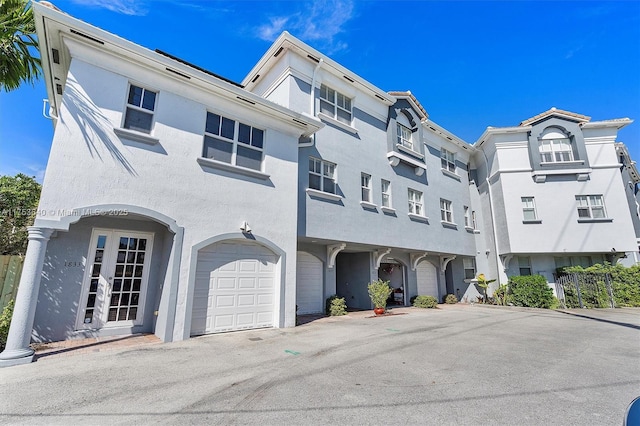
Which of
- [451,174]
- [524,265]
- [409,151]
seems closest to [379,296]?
[409,151]

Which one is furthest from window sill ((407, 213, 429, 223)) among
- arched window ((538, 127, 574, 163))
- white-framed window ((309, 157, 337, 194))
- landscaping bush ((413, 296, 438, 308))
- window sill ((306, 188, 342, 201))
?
arched window ((538, 127, 574, 163))

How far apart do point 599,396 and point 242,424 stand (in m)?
4.98

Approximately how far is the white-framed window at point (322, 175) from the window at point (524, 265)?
45.4ft

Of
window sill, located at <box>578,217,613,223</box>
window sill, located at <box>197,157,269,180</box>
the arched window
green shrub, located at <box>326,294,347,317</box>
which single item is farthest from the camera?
the arched window

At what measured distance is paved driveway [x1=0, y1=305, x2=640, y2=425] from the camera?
11.7 feet

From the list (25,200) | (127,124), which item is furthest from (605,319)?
(25,200)

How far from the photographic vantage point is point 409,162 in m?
14.9

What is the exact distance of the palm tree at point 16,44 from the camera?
7004 mm

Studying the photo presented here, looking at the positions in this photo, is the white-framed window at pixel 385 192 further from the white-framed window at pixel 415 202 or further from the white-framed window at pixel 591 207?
the white-framed window at pixel 591 207

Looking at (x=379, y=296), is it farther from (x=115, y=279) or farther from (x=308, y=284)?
(x=115, y=279)

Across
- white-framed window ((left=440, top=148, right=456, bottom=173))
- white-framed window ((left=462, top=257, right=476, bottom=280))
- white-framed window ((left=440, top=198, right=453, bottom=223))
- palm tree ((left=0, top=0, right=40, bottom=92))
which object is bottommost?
white-framed window ((left=462, top=257, right=476, bottom=280))

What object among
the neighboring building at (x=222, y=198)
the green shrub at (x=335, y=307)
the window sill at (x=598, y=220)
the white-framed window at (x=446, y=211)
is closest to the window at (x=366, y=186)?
the neighboring building at (x=222, y=198)

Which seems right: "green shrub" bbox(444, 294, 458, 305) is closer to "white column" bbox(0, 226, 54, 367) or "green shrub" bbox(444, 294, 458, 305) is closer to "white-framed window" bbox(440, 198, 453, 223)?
"white-framed window" bbox(440, 198, 453, 223)

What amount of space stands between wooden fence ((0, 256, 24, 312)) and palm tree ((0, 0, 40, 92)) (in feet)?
15.7
